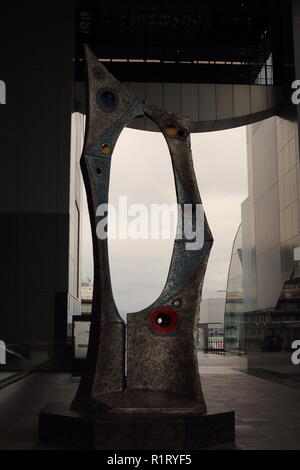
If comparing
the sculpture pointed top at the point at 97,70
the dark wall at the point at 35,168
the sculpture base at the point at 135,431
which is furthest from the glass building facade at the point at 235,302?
the sculpture base at the point at 135,431

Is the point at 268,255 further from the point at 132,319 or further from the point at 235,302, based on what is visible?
the point at 132,319

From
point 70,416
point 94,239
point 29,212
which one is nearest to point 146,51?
point 29,212

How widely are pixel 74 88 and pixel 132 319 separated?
1403 cm

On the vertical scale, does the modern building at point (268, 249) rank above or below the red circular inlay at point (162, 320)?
above

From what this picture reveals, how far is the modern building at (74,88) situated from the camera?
1741cm

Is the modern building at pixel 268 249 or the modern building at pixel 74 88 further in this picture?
the modern building at pixel 268 249

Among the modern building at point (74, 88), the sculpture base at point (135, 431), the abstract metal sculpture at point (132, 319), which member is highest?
the modern building at point (74, 88)

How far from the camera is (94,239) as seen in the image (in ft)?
21.7

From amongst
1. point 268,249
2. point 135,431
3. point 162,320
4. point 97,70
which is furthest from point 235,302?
point 135,431

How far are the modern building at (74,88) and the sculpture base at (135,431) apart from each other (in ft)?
38.4

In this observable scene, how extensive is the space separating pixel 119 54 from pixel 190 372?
1557 centimetres

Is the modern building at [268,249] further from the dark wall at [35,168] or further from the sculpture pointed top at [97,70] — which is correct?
the sculpture pointed top at [97,70]

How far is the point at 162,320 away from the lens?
6.76m

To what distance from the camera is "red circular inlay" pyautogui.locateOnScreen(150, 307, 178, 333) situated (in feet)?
22.0
